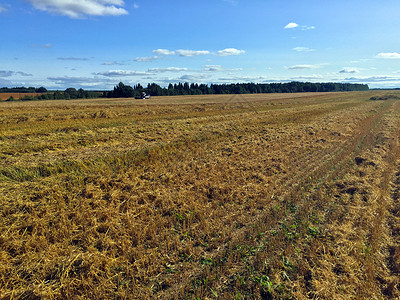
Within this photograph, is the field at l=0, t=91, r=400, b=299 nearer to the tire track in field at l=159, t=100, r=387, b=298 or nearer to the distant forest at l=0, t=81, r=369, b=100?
the tire track in field at l=159, t=100, r=387, b=298

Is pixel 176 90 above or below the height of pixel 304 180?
above

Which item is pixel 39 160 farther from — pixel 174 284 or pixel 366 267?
pixel 366 267

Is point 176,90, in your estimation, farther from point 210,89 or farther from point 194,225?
point 194,225

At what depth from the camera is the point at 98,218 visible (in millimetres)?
5668

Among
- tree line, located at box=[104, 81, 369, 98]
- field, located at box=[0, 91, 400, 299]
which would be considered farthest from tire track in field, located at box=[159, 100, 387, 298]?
tree line, located at box=[104, 81, 369, 98]

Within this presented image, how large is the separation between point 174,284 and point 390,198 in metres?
7.28

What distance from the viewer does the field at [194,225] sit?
156 inches

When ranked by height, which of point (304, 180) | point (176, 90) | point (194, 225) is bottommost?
point (194, 225)

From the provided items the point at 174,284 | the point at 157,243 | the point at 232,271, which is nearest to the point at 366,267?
the point at 232,271

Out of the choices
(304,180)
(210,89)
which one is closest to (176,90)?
(210,89)

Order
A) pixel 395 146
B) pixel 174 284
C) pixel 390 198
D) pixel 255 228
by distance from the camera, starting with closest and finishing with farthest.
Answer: pixel 174 284, pixel 255 228, pixel 390 198, pixel 395 146

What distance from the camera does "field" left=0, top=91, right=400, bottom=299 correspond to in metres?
3.97

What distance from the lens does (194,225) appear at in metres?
5.66

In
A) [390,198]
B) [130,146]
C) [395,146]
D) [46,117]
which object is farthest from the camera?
[46,117]
